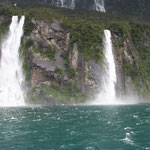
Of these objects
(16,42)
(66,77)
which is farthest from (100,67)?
(16,42)

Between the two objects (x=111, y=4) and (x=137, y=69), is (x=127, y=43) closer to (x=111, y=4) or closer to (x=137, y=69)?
(x=137, y=69)

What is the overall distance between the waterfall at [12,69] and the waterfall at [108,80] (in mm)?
19947

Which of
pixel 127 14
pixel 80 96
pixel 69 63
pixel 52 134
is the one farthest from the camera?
pixel 127 14

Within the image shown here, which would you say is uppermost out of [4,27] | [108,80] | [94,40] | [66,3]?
[66,3]

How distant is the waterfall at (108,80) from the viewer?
204 feet

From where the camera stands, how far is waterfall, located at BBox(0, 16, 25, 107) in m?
58.8

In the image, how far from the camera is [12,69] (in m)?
65.1

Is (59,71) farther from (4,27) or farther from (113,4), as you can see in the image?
(113,4)

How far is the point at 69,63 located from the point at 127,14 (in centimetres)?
6126

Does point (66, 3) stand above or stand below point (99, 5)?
above

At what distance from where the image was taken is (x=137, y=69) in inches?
2943

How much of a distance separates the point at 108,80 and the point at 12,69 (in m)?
26.1

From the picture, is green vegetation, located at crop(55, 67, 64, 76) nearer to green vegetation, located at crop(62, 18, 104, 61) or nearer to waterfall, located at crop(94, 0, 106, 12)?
green vegetation, located at crop(62, 18, 104, 61)

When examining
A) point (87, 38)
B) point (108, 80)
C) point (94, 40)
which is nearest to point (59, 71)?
point (108, 80)
